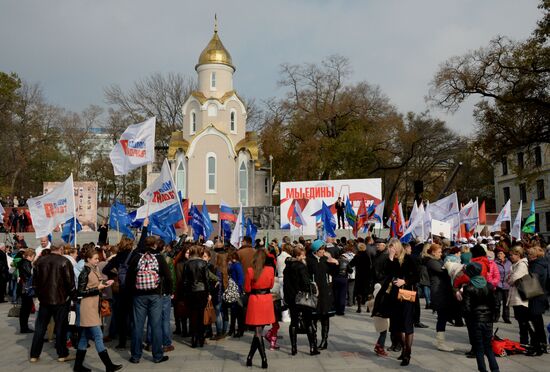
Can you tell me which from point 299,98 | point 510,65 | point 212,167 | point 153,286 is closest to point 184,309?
point 153,286

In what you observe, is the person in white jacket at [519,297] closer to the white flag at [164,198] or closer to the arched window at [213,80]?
the white flag at [164,198]

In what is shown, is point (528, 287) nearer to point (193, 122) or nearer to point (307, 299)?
point (307, 299)

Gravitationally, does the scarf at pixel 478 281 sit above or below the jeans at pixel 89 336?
above

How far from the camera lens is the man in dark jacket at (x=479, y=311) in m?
6.79

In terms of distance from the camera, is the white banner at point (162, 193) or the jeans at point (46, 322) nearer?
the jeans at point (46, 322)

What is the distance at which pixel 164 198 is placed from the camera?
12008mm

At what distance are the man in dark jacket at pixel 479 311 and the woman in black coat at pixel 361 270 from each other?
620 centimetres

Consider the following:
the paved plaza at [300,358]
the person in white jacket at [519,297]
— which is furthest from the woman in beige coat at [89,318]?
the person in white jacket at [519,297]

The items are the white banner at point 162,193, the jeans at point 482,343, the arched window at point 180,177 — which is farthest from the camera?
the arched window at point 180,177

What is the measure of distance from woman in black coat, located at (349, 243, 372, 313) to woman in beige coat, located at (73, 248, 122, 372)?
7.03 m

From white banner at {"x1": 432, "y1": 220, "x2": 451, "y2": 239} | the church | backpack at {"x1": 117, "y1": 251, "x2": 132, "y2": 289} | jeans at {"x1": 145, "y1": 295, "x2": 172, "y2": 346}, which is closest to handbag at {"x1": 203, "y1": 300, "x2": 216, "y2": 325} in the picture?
jeans at {"x1": 145, "y1": 295, "x2": 172, "y2": 346}

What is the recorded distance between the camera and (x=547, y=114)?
2520 centimetres

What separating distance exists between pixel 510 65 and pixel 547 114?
2928mm

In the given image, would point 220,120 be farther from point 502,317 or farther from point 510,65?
point 502,317
